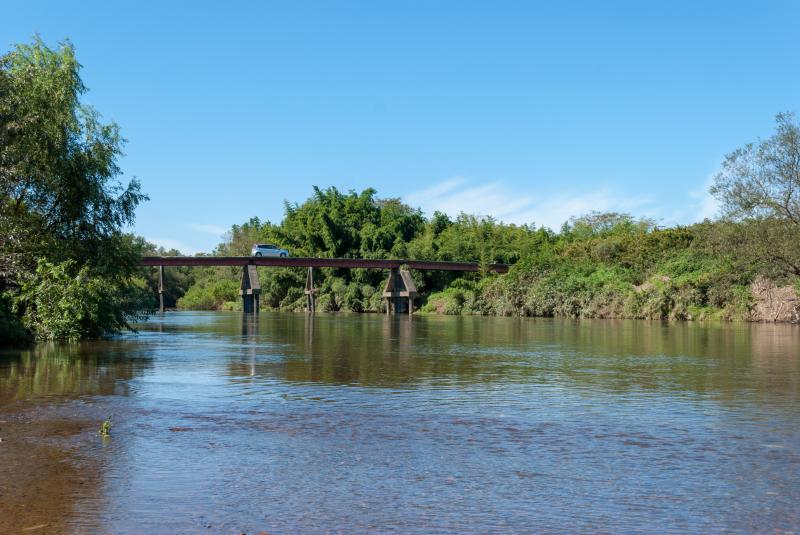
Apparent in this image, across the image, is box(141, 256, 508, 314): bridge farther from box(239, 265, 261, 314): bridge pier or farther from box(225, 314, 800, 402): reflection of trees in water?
box(225, 314, 800, 402): reflection of trees in water

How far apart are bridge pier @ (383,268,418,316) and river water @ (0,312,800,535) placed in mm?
76050

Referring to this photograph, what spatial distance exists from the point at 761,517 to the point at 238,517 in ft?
14.8

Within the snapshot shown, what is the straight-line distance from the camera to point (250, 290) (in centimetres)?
9444

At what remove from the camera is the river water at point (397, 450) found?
276 inches

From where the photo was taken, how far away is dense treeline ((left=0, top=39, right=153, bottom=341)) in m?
27.5

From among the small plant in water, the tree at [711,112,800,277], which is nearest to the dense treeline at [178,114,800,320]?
the tree at [711,112,800,277]

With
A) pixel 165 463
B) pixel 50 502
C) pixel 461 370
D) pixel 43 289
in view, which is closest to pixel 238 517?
pixel 50 502

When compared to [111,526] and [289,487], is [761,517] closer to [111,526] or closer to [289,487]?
[289,487]

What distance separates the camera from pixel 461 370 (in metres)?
20.2

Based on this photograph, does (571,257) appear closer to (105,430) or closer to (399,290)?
(399,290)

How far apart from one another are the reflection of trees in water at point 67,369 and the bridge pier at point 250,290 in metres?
66.6

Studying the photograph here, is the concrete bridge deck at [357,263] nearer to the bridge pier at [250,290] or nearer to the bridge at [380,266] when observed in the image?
the bridge at [380,266]

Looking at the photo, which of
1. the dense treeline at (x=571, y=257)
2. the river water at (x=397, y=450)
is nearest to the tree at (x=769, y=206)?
the dense treeline at (x=571, y=257)

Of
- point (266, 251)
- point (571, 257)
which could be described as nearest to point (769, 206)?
point (571, 257)
